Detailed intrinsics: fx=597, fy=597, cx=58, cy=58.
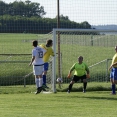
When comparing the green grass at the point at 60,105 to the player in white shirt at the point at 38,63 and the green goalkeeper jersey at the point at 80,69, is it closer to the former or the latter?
the player in white shirt at the point at 38,63

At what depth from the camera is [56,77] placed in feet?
78.3

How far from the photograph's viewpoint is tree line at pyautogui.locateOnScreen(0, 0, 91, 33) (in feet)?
82.6

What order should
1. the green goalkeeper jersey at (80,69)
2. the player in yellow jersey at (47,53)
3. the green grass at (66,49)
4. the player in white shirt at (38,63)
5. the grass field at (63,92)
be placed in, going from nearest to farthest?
the grass field at (63,92) < the player in white shirt at (38,63) < the player in yellow jersey at (47,53) < the green goalkeeper jersey at (80,69) < the green grass at (66,49)

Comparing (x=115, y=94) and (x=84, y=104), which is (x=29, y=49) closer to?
(x=115, y=94)

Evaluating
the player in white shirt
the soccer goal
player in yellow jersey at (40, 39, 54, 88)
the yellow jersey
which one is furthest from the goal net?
the player in white shirt

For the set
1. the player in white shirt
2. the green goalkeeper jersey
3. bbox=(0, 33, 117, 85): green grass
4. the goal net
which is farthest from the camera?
bbox=(0, 33, 117, 85): green grass

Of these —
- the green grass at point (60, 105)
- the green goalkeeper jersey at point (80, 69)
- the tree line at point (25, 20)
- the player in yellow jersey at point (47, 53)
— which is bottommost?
the green grass at point (60, 105)

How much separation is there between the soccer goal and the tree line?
70cm

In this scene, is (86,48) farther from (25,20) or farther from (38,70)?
(38,70)

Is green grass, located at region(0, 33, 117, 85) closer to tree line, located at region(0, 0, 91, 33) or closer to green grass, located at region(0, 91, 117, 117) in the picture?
tree line, located at region(0, 0, 91, 33)

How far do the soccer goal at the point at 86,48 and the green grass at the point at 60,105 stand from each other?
2754 millimetres

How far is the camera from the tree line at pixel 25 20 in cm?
2519

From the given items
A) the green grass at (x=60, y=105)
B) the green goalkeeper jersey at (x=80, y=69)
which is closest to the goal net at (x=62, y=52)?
the green goalkeeper jersey at (x=80, y=69)

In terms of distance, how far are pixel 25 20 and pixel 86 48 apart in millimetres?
3598
